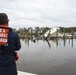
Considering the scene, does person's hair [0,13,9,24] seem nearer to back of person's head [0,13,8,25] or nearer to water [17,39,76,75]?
back of person's head [0,13,8,25]

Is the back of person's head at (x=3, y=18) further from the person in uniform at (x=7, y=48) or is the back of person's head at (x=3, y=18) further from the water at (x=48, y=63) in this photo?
the water at (x=48, y=63)

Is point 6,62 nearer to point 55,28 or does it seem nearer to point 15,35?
point 15,35

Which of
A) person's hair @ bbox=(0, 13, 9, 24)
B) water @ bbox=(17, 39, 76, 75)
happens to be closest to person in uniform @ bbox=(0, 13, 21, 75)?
person's hair @ bbox=(0, 13, 9, 24)

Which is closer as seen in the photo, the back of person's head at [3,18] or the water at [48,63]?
the back of person's head at [3,18]

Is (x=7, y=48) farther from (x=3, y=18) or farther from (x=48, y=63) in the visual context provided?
(x=48, y=63)

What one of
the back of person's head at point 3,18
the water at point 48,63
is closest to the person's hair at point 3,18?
the back of person's head at point 3,18

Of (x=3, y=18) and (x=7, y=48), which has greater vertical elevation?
(x=3, y=18)

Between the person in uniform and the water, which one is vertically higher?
the person in uniform

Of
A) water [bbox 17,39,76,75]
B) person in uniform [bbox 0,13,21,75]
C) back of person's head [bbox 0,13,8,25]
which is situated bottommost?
water [bbox 17,39,76,75]

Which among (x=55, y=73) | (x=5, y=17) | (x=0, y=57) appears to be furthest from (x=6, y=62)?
(x=55, y=73)

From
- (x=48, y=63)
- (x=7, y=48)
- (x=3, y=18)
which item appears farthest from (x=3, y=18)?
(x=48, y=63)

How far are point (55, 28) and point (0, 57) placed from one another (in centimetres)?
11473

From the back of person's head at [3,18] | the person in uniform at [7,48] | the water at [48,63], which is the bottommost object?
the water at [48,63]

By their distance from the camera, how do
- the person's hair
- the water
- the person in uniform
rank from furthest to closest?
1. the water
2. the person's hair
3. the person in uniform
